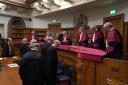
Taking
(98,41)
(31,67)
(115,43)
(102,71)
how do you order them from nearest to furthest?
(102,71) < (31,67) < (115,43) < (98,41)

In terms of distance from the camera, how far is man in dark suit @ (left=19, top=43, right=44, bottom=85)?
347 cm

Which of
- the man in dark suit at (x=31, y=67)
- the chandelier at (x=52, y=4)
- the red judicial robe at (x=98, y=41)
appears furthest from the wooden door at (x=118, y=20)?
the man in dark suit at (x=31, y=67)

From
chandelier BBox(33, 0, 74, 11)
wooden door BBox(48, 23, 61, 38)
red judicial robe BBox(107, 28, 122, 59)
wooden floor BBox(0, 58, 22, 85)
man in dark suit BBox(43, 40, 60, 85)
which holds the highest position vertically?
chandelier BBox(33, 0, 74, 11)

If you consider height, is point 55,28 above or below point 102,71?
above

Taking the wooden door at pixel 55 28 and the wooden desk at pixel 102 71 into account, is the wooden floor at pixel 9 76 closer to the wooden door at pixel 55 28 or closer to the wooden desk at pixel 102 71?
the wooden desk at pixel 102 71

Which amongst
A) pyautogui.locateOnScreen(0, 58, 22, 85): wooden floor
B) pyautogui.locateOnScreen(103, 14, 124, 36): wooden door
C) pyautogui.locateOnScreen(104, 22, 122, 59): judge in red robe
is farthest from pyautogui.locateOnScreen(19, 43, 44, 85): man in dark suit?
pyautogui.locateOnScreen(103, 14, 124, 36): wooden door

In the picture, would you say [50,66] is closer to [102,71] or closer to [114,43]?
[102,71]

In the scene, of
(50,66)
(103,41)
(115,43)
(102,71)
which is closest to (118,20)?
(103,41)

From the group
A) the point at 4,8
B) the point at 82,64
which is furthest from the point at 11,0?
the point at 82,64

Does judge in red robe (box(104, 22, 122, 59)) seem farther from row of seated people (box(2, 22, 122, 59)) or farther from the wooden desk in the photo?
the wooden desk

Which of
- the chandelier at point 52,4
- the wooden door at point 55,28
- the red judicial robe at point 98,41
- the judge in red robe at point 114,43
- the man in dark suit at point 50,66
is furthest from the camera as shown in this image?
the wooden door at point 55,28

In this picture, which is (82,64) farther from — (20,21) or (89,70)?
(20,21)

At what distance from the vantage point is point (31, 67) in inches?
138

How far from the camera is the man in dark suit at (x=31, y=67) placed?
3.47 metres
